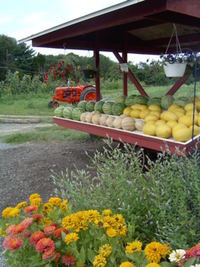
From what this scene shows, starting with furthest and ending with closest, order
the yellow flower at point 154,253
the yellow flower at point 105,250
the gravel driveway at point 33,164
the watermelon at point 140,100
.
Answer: the watermelon at point 140,100
the gravel driveway at point 33,164
the yellow flower at point 105,250
the yellow flower at point 154,253

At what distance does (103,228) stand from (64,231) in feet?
0.65

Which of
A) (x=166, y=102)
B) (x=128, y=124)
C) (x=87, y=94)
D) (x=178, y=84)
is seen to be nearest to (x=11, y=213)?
(x=128, y=124)

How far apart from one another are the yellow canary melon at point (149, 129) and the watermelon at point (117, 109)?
0.90m

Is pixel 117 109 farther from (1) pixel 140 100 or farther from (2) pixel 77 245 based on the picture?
(2) pixel 77 245

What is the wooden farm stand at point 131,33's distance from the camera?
106 inches

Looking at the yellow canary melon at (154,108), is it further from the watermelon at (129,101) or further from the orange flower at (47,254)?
the orange flower at (47,254)

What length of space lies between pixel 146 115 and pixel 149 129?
0.50 metres

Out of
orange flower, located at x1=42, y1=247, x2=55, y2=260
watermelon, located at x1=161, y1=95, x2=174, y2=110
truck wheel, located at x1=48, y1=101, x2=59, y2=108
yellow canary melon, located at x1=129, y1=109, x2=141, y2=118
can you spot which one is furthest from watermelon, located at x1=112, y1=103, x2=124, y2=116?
truck wheel, located at x1=48, y1=101, x2=59, y2=108

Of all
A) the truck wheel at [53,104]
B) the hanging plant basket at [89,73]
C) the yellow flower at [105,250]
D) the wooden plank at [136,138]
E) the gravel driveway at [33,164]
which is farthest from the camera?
the truck wheel at [53,104]

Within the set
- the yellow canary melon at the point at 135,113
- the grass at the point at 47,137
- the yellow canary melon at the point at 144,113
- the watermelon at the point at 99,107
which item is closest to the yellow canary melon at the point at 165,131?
the yellow canary melon at the point at 144,113

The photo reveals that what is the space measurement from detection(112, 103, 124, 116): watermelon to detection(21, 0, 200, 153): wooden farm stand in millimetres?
386

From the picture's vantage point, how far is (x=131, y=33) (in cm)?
532

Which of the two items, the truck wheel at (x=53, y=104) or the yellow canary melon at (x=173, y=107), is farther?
the truck wheel at (x=53, y=104)

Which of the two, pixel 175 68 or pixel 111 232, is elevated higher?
pixel 175 68
